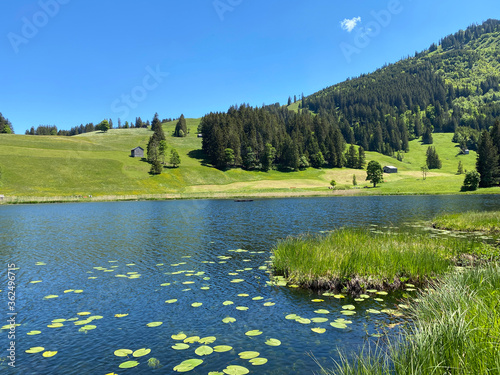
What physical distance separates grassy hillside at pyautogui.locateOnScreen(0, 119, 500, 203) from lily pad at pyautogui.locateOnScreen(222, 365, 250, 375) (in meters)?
100

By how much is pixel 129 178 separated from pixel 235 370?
125476 mm

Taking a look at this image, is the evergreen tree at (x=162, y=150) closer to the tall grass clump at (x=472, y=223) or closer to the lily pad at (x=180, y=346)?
the tall grass clump at (x=472, y=223)

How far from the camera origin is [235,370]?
8.54 metres

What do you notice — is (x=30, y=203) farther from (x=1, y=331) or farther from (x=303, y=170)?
(x=303, y=170)

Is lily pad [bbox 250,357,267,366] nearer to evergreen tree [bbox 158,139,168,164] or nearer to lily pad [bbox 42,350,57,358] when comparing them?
lily pad [bbox 42,350,57,358]

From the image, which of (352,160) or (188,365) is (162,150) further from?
(188,365)

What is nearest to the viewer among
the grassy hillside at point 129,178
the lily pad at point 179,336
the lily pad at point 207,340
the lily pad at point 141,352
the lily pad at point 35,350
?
the lily pad at point 141,352

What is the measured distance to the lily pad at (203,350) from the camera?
9.57 metres

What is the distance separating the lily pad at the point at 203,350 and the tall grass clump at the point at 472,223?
1236 inches

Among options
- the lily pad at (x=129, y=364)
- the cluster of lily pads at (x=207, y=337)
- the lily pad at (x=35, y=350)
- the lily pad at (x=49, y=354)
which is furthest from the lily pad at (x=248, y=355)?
the lily pad at (x=35, y=350)

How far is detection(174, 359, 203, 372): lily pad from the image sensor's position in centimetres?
867

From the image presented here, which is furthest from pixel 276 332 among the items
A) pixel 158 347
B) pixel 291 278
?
pixel 291 278

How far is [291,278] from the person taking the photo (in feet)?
55.3

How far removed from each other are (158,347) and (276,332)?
4.25 m
